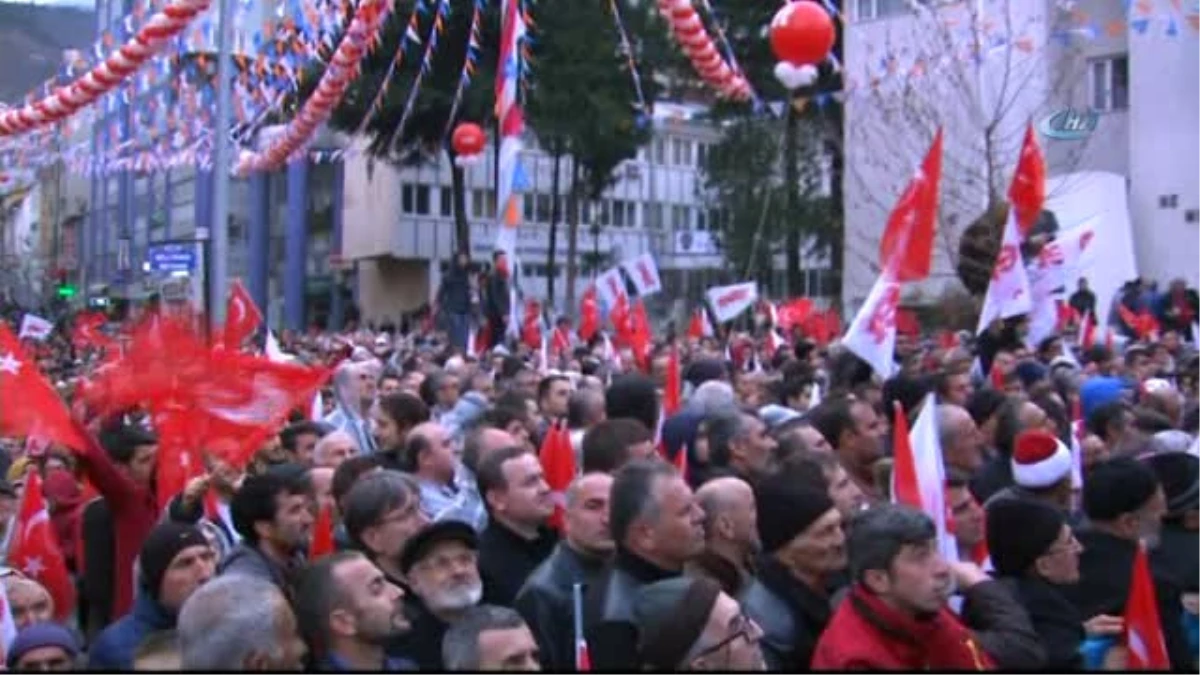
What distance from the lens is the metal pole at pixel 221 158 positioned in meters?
18.7

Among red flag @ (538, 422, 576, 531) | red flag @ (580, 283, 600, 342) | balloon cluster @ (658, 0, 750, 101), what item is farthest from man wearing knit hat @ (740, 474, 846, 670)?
red flag @ (580, 283, 600, 342)

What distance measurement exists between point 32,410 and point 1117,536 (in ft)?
14.7

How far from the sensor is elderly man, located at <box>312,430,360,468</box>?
24.7ft

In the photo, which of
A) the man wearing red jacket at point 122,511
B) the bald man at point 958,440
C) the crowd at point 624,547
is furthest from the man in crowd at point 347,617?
the bald man at point 958,440

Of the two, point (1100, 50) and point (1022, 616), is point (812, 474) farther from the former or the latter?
point (1100, 50)

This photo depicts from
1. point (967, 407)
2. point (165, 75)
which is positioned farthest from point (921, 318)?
point (967, 407)

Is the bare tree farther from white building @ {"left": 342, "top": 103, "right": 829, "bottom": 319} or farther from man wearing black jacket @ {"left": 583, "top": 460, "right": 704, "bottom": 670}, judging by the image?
man wearing black jacket @ {"left": 583, "top": 460, "right": 704, "bottom": 670}

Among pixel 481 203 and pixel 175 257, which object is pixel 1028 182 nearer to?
pixel 175 257

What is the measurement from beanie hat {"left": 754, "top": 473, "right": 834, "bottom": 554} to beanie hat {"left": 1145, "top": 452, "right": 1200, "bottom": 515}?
1.55 m

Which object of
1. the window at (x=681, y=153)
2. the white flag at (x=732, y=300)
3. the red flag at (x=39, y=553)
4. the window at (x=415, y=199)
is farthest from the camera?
the window at (x=681, y=153)

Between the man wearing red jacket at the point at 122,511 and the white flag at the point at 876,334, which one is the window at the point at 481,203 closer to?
the white flag at the point at 876,334

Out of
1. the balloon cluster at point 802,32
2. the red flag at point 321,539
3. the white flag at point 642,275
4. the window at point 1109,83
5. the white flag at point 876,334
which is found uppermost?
the window at point 1109,83

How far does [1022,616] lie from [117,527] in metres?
4.05

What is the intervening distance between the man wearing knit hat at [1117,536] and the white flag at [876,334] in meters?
4.26
